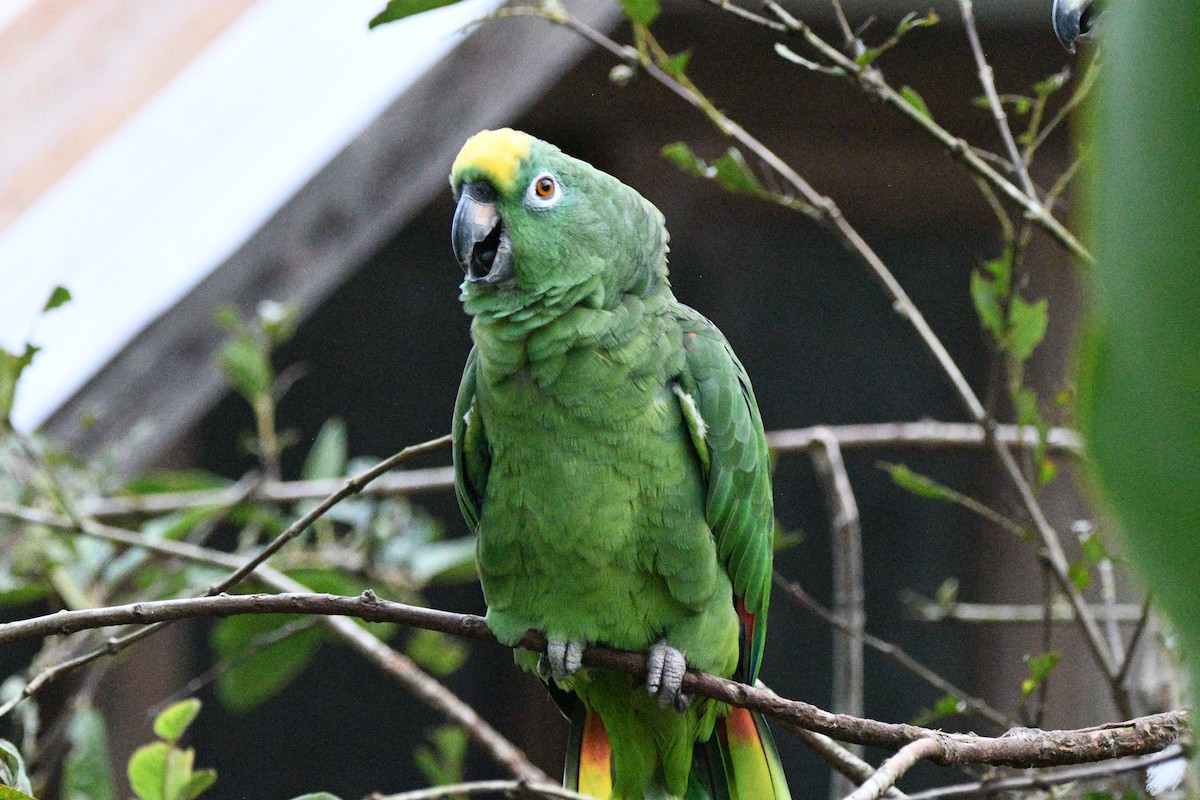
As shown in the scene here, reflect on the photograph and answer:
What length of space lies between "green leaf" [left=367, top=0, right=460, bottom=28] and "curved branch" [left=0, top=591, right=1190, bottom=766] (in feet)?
1.41

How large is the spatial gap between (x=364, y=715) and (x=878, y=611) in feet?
3.95

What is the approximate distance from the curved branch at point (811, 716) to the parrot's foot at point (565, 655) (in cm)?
19

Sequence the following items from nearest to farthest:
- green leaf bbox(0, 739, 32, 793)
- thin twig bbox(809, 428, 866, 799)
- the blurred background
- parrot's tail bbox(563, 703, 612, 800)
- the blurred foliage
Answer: the blurred foliage → green leaf bbox(0, 739, 32, 793) → parrot's tail bbox(563, 703, 612, 800) → thin twig bbox(809, 428, 866, 799) → the blurred background

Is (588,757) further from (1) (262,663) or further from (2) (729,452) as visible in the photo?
(1) (262,663)

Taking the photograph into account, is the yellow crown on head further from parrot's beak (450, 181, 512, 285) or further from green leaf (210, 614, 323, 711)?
green leaf (210, 614, 323, 711)

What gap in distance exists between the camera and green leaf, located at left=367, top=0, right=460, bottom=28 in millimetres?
795

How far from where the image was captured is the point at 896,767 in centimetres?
55

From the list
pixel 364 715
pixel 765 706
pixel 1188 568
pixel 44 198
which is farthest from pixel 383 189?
pixel 1188 568

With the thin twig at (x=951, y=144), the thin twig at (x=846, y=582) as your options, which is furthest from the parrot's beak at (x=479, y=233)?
the thin twig at (x=846, y=582)

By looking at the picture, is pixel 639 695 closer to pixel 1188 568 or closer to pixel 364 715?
pixel 1188 568

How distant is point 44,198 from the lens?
1614mm

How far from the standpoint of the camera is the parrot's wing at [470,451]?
0.97m

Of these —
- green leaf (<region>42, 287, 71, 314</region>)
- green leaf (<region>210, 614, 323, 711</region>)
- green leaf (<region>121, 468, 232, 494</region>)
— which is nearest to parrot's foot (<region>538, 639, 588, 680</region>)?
green leaf (<region>42, 287, 71, 314</region>)

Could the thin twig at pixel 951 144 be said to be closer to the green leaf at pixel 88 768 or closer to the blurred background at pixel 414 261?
the blurred background at pixel 414 261
